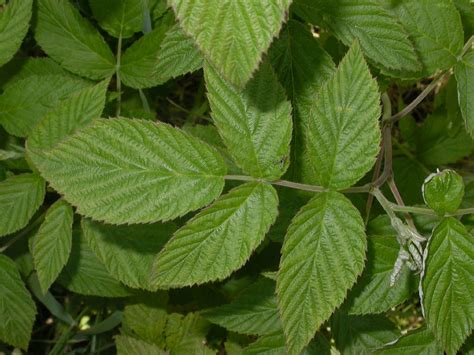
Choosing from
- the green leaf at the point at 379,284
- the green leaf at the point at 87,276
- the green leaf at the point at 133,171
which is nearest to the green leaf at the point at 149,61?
the green leaf at the point at 133,171

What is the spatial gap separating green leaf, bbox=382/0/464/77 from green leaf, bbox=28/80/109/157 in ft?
2.60

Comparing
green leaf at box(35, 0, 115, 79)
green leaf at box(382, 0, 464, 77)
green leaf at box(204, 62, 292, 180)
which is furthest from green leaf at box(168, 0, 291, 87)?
green leaf at box(35, 0, 115, 79)

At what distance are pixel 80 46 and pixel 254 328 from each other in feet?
3.22

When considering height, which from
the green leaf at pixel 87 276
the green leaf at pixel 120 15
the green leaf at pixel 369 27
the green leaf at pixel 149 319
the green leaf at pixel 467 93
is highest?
the green leaf at pixel 369 27

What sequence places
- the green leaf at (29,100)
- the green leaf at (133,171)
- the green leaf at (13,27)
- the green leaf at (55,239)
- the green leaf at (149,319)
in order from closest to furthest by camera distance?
the green leaf at (133,171)
the green leaf at (55,239)
the green leaf at (13,27)
the green leaf at (29,100)
the green leaf at (149,319)

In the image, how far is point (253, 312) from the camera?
1716mm

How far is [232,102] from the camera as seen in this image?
1349mm

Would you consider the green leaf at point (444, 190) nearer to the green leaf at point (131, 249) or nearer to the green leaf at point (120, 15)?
the green leaf at point (131, 249)

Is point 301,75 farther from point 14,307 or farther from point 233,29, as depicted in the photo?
point 14,307

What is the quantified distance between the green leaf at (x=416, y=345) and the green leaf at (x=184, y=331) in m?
0.77

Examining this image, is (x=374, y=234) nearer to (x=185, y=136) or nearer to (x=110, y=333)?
(x=185, y=136)

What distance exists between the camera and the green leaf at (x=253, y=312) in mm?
1700

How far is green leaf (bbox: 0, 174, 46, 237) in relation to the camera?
1.68m

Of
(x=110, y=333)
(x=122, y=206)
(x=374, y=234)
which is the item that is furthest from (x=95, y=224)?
(x=110, y=333)
